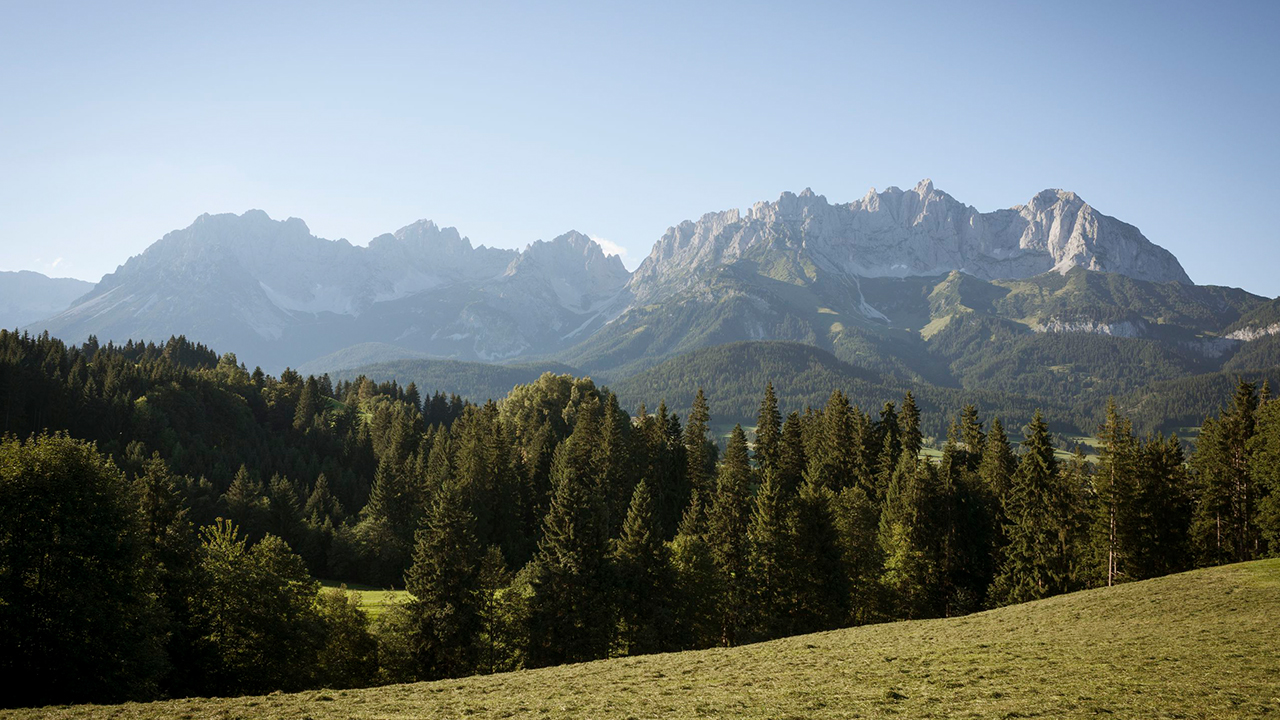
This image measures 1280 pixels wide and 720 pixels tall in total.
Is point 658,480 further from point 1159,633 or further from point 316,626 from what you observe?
point 1159,633

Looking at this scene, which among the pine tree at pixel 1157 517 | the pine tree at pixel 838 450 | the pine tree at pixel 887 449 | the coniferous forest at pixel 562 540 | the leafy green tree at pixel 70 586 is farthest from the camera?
the pine tree at pixel 838 450

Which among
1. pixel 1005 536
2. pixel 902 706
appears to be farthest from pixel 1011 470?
pixel 902 706

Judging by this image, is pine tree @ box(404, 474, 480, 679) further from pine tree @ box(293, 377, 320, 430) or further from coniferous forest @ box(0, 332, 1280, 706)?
pine tree @ box(293, 377, 320, 430)

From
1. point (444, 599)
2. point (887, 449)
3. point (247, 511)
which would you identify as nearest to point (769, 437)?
point (887, 449)

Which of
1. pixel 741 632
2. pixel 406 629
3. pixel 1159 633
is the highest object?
pixel 1159 633

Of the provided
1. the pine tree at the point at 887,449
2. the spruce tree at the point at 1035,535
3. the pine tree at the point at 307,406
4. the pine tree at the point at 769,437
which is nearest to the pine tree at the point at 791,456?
the pine tree at the point at 769,437

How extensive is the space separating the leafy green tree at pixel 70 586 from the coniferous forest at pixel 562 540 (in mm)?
104

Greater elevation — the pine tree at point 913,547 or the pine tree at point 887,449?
the pine tree at point 887,449

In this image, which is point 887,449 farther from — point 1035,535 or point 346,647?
point 346,647

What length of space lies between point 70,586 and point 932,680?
40221 mm

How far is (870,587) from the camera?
62.1m

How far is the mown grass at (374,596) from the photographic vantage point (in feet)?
182

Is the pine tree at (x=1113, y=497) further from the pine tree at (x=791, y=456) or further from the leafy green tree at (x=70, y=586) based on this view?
the leafy green tree at (x=70, y=586)

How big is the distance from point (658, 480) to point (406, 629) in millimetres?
45092
